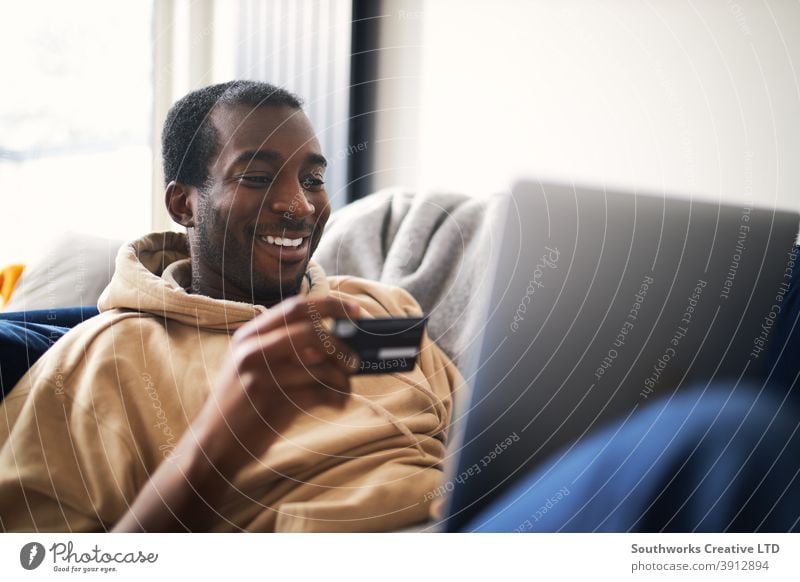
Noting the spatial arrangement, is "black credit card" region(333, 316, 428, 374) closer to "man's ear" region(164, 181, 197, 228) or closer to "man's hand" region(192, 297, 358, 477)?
"man's hand" region(192, 297, 358, 477)

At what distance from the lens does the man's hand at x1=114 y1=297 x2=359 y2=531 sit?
0.55 m

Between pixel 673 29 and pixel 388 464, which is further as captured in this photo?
pixel 673 29

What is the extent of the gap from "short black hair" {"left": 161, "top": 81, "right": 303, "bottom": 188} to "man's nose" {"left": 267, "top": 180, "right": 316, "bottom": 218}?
55mm

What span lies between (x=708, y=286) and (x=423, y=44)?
33 centimetres

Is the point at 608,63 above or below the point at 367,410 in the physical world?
above

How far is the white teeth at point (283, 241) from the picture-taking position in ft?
1.92

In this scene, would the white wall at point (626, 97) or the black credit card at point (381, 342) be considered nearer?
the black credit card at point (381, 342)

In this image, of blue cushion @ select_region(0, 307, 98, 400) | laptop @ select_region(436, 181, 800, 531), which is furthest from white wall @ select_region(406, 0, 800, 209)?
blue cushion @ select_region(0, 307, 98, 400)

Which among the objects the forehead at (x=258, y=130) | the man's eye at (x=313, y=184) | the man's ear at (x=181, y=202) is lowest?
the man's ear at (x=181, y=202)

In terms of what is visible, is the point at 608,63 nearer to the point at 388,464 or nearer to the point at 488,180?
the point at 488,180

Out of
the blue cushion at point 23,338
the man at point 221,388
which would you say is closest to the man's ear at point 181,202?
the man at point 221,388

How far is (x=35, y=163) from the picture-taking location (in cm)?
62

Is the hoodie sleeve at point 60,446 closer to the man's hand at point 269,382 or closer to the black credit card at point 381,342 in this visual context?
the man's hand at point 269,382
